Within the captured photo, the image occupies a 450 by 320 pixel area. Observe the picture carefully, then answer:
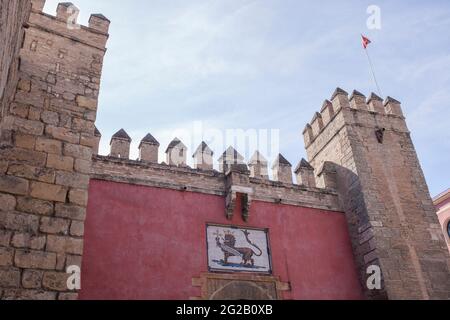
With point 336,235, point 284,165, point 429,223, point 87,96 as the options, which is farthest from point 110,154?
point 429,223

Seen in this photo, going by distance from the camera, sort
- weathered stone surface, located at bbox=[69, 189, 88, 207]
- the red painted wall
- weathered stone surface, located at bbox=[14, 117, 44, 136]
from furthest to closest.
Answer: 1. the red painted wall
2. weathered stone surface, located at bbox=[14, 117, 44, 136]
3. weathered stone surface, located at bbox=[69, 189, 88, 207]

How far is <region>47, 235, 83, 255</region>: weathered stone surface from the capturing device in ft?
13.2

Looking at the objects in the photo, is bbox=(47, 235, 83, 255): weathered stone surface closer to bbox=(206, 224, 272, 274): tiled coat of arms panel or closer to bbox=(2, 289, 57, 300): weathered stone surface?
bbox=(2, 289, 57, 300): weathered stone surface

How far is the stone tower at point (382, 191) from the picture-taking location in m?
8.07

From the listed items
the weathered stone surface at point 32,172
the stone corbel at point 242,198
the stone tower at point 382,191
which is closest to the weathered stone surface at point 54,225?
the weathered stone surface at point 32,172

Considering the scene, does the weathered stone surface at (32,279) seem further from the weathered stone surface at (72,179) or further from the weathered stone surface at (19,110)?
the weathered stone surface at (19,110)

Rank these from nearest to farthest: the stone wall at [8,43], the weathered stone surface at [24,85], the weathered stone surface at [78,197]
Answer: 1. the stone wall at [8,43]
2. the weathered stone surface at [78,197]
3. the weathered stone surface at [24,85]

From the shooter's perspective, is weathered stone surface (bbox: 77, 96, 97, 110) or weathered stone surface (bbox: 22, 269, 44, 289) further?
weathered stone surface (bbox: 77, 96, 97, 110)

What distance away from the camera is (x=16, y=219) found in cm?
396

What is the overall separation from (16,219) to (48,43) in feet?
8.69

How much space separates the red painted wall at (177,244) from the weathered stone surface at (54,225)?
2518mm

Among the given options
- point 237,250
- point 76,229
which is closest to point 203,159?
point 237,250

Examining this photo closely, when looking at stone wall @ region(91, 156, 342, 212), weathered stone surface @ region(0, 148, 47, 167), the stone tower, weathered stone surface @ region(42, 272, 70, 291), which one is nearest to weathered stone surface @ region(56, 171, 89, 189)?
weathered stone surface @ region(0, 148, 47, 167)

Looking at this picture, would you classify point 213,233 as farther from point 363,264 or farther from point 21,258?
point 21,258
